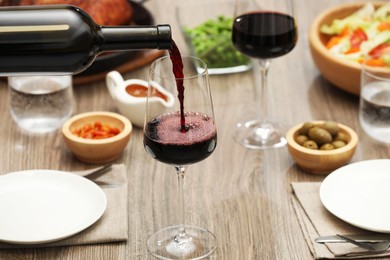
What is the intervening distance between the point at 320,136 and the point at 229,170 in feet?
0.82

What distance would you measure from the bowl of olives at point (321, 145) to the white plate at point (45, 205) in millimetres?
524

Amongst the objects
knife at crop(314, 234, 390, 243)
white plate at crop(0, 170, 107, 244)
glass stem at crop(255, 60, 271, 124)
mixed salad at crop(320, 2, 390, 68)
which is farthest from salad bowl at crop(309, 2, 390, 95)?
white plate at crop(0, 170, 107, 244)

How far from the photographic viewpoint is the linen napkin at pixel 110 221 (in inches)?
74.3

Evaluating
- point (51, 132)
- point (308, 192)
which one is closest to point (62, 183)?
point (51, 132)

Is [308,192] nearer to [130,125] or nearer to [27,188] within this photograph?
[130,125]

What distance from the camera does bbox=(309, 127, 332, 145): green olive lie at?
2203mm

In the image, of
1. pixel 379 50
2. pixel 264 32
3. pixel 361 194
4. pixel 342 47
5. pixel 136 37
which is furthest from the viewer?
pixel 342 47

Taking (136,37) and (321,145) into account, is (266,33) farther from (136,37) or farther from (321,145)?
(136,37)

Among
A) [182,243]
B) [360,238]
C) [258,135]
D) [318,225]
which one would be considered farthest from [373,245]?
[258,135]

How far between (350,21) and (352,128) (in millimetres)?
486

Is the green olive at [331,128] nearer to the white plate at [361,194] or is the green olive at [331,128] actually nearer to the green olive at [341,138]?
the green olive at [341,138]

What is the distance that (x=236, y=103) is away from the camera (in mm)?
2605

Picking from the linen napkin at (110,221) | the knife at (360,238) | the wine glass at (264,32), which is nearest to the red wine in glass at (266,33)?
the wine glass at (264,32)

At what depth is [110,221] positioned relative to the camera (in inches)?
76.9
